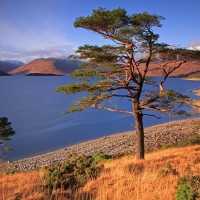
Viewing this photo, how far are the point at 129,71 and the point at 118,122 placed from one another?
27104 millimetres

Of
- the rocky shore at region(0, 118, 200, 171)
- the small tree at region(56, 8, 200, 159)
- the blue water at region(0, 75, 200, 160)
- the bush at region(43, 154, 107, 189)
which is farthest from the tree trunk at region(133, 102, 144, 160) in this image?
the blue water at region(0, 75, 200, 160)

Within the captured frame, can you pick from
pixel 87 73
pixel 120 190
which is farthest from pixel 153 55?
pixel 120 190

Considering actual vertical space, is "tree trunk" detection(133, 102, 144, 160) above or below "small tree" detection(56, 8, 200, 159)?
below

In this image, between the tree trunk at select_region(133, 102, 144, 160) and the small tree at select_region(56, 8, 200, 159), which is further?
the tree trunk at select_region(133, 102, 144, 160)

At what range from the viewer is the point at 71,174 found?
595 centimetres

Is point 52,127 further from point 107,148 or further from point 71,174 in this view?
point 71,174

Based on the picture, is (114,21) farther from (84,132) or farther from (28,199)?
(84,132)

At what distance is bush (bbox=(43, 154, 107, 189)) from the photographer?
16.2 ft

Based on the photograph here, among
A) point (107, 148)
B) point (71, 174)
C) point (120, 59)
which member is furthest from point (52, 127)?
point (71, 174)

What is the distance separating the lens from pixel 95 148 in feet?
73.3

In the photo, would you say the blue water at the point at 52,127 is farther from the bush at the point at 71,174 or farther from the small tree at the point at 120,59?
the bush at the point at 71,174

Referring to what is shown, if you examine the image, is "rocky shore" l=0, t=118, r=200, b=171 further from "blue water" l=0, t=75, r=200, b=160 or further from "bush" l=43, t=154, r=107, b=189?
"bush" l=43, t=154, r=107, b=189

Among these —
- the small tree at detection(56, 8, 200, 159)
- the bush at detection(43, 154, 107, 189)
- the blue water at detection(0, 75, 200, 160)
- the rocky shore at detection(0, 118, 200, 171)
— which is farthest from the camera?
the blue water at detection(0, 75, 200, 160)

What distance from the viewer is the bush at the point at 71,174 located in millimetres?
4941
